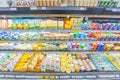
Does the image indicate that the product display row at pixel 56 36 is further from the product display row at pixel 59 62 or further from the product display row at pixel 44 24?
the product display row at pixel 59 62

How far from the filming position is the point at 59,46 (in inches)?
119

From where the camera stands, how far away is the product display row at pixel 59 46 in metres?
2.96

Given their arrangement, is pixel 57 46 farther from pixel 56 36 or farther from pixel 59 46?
pixel 56 36

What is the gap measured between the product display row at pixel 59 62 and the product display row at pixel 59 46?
10cm

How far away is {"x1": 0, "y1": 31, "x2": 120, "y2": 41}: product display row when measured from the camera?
9.68 ft

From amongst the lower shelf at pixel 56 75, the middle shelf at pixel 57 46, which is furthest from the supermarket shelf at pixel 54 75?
the middle shelf at pixel 57 46

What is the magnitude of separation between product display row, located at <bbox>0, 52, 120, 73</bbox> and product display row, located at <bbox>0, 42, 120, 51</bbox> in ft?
0.33

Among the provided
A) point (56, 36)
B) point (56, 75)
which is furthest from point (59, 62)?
point (56, 36)

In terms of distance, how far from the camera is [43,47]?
2.94 meters

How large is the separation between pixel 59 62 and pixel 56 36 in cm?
44

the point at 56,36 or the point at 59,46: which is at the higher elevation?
the point at 56,36

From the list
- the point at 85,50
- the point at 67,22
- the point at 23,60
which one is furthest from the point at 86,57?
the point at 23,60

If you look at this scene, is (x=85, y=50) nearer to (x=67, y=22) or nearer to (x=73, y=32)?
(x=73, y=32)

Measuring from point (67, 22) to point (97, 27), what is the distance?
511 millimetres
